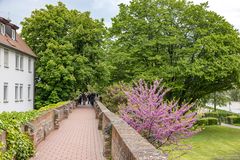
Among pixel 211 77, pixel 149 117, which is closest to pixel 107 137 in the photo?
pixel 149 117

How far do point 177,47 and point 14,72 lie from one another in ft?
48.6

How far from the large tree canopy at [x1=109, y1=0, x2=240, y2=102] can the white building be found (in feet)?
27.9

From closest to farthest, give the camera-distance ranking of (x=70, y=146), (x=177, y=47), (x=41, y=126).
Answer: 1. (x=70, y=146)
2. (x=41, y=126)
3. (x=177, y=47)

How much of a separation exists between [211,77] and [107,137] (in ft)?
69.2

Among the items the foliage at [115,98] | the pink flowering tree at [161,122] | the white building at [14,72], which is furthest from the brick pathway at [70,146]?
the white building at [14,72]

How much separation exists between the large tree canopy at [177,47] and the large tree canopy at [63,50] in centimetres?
390

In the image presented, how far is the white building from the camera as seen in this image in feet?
99.1

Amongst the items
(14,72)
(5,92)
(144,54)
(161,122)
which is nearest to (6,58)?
(14,72)

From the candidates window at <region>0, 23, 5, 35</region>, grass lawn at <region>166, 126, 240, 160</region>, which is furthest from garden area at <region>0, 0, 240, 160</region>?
window at <region>0, 23, 5, 35</region>

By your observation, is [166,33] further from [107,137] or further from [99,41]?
[107,137]

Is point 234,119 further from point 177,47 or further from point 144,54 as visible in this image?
point 144,54

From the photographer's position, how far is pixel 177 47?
1371 inches

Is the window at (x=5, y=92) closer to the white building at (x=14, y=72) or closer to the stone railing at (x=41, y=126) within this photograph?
the white building at (x=14, y=72)

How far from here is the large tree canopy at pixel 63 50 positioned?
3772 cm
